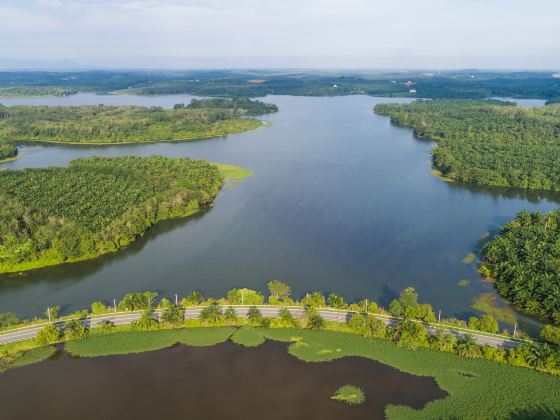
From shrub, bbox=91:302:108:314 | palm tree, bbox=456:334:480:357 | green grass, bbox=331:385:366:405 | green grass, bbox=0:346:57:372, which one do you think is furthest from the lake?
green grass, bbox=331:385:366:405

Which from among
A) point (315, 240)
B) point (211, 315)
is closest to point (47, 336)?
point (211, 315)

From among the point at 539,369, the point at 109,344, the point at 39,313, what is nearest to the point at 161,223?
the point at 39,313

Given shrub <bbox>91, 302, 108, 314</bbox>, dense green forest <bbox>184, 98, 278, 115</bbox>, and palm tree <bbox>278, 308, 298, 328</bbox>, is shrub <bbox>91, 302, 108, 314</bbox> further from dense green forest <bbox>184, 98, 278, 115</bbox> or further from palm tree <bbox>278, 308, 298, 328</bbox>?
dense green forest <bbox>184, 98, 278, 115</bbox>

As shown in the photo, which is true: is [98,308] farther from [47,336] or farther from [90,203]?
[90,203]

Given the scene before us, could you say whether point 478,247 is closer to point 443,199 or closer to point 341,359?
point 443,199

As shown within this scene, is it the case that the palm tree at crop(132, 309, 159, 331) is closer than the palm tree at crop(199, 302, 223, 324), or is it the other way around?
the palm tree at crop(132, 309, 159, 331)

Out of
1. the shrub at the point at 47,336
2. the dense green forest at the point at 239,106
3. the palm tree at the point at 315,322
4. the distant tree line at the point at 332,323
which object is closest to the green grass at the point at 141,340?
the distant tree line at the point at 332,323
